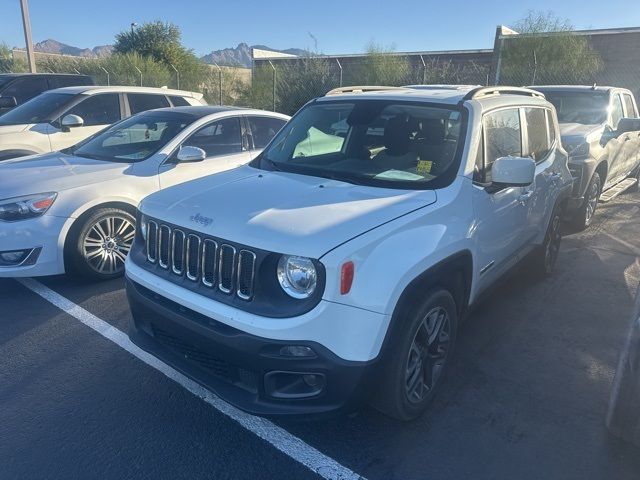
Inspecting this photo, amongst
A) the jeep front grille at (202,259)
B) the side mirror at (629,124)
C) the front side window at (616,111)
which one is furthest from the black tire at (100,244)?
the front side window at (616,111)

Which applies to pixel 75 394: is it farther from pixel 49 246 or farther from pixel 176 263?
pixel 49 246

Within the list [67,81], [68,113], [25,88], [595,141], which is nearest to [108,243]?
[68,113]


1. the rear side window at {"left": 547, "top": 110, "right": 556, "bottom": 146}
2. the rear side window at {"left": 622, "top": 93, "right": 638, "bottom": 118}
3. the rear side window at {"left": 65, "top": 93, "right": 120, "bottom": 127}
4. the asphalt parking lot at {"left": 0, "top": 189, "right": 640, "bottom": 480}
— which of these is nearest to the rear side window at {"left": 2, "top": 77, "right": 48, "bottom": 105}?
the rear side window at {"left": 65, "top": 93, "right": 120, "bottom": 127}

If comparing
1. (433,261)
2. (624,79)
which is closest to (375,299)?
(433,261)

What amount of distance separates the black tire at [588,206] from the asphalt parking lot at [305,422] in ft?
9.64

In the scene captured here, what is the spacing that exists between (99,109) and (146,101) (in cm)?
72

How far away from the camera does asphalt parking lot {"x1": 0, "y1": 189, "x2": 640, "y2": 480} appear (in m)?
2.65

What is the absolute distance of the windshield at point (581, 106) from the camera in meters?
7.85

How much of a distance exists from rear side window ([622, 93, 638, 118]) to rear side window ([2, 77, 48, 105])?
11207mm

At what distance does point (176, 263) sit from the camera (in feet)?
9.59

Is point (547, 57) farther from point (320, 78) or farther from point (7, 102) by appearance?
point (7, 102)

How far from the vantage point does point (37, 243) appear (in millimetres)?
4414

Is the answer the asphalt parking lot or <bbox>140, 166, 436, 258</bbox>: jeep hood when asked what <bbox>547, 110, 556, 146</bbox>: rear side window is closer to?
the asphalt parking lot

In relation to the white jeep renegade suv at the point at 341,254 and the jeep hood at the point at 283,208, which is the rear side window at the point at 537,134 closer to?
the white jeep renegade suv at the point at 341,254
